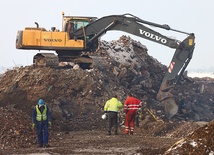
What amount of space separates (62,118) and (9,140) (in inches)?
214

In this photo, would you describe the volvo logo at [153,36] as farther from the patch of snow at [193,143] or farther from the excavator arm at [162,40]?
the patch of snow at [193,143]

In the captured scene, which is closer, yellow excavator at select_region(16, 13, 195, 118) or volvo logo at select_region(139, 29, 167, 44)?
yellow excavator at select_region(16, 13, 195, 118)

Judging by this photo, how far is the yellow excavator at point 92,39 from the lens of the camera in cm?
2295

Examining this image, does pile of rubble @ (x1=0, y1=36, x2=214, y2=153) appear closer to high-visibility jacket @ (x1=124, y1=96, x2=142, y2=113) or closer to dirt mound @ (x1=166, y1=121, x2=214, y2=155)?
high-visibility jacket @ (x1=124, y1=96, x2=142, y2=113)

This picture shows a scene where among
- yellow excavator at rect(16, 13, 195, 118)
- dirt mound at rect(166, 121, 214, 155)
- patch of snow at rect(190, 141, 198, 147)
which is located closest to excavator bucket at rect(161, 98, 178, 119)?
yellow excavator at rect(16, 13, 195, 118)

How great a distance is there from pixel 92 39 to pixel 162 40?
3.63 metres

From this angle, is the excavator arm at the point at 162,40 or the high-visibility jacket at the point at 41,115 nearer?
the high-visibility jacket at the point at 41,115

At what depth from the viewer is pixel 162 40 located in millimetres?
23531

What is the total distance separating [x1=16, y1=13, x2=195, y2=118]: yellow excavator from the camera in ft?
75.3

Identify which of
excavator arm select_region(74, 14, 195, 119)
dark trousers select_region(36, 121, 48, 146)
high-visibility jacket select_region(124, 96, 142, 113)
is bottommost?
dark trousers select_region(36, 121, 48, 146)

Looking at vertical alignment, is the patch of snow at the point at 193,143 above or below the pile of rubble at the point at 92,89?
below

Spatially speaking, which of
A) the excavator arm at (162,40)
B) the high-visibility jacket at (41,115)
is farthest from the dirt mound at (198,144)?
the excavator arm at (162,40)

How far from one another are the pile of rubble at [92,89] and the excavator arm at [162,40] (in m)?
0.66

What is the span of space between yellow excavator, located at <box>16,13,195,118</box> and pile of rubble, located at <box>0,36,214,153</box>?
34.5 inches
